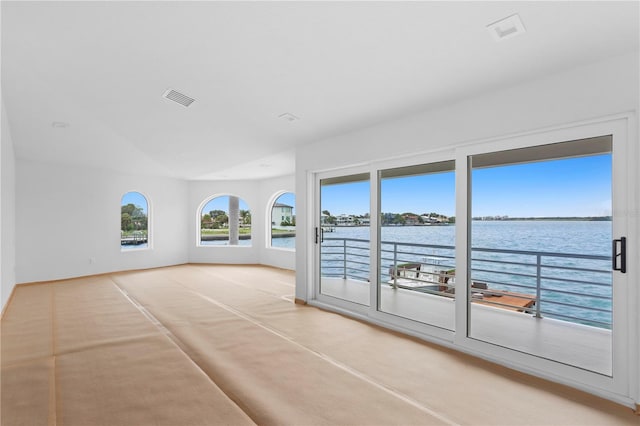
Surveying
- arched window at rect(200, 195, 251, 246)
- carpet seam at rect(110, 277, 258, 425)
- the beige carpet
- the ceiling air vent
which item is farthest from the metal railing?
arched window at rect(200, 195, 251, 246)

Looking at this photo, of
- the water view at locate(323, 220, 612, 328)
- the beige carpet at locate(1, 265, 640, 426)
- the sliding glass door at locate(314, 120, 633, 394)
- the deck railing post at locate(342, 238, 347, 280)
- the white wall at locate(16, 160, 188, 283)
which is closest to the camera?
the beige carpet at locate(1, 265, 640, 426)

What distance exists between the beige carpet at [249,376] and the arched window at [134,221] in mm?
3557

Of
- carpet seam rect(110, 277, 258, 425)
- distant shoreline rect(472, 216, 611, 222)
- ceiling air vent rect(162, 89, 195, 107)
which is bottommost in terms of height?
carpet seam rect(110, 277, 258, 425)

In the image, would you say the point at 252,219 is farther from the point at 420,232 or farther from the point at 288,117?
the point at 420,232

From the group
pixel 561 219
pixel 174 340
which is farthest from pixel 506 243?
pixel 174 340

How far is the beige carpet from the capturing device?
1969 millimetres

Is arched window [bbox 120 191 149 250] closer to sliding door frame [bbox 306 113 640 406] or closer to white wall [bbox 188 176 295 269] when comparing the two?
white wall [bbox 188 176 295 269]

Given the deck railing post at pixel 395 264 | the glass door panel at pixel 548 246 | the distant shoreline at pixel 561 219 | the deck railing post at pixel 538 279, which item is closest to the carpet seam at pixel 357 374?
the glass door panel at pixel 548 246

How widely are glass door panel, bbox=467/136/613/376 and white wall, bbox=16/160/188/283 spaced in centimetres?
728

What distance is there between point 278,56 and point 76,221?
6332mm

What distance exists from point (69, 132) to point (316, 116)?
Result: 3.89 m

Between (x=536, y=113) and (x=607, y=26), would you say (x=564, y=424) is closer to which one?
(x=536, y=113)

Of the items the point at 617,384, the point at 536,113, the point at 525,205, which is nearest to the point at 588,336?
the point at 617,384

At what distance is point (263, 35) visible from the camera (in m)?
2.23
